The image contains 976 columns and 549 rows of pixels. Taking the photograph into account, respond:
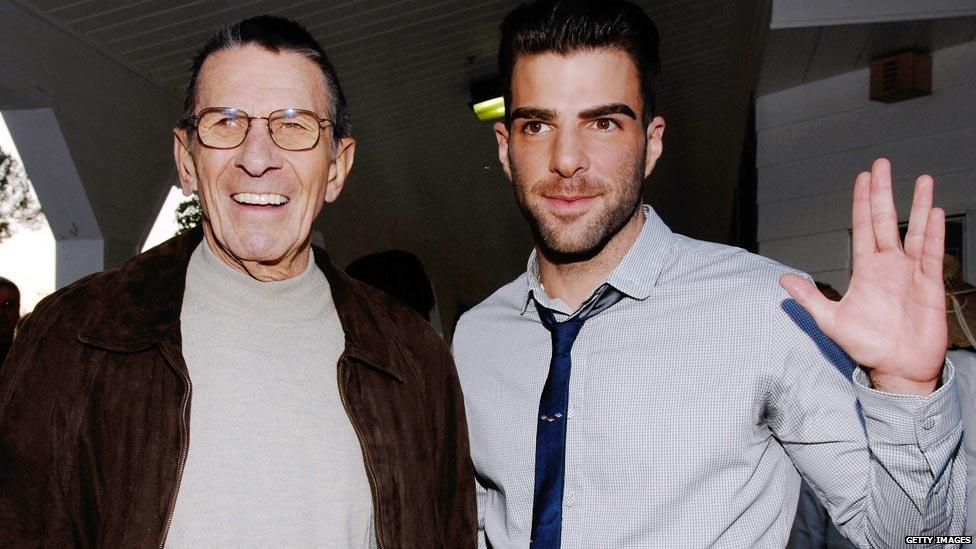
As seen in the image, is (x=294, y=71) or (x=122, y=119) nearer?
(x=294, y=71)

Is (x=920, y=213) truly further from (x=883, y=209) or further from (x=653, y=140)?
(x=653, y=140)

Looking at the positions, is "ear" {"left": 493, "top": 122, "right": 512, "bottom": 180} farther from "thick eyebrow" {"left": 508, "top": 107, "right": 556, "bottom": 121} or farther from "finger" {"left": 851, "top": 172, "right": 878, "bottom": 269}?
"finger" {"left": 851, "top": 172, "right": 878, "bottom": 269}

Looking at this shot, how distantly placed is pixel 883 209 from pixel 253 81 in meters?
1.28

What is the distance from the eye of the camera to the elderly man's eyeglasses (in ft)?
6.14

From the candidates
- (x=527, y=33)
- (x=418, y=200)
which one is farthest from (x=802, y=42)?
(x=418, y=200)

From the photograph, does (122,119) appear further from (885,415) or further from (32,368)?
(885,415)

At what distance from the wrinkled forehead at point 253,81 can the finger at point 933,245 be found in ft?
4.15

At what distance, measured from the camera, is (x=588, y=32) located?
2018 mm

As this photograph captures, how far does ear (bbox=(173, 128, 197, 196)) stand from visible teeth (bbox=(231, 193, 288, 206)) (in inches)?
6.3

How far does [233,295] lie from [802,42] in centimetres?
387

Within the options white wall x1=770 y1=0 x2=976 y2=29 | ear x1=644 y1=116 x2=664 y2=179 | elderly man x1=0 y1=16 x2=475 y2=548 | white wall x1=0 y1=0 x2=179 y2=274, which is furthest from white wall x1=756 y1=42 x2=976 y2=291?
white wall x1=0 y1=0 x2=179 y2=274

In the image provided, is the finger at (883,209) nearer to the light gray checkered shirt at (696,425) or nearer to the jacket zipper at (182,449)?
the light gray checkered shirt at (696,425)

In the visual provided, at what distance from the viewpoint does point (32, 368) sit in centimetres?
161

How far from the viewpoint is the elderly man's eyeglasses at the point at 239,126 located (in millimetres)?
1870
